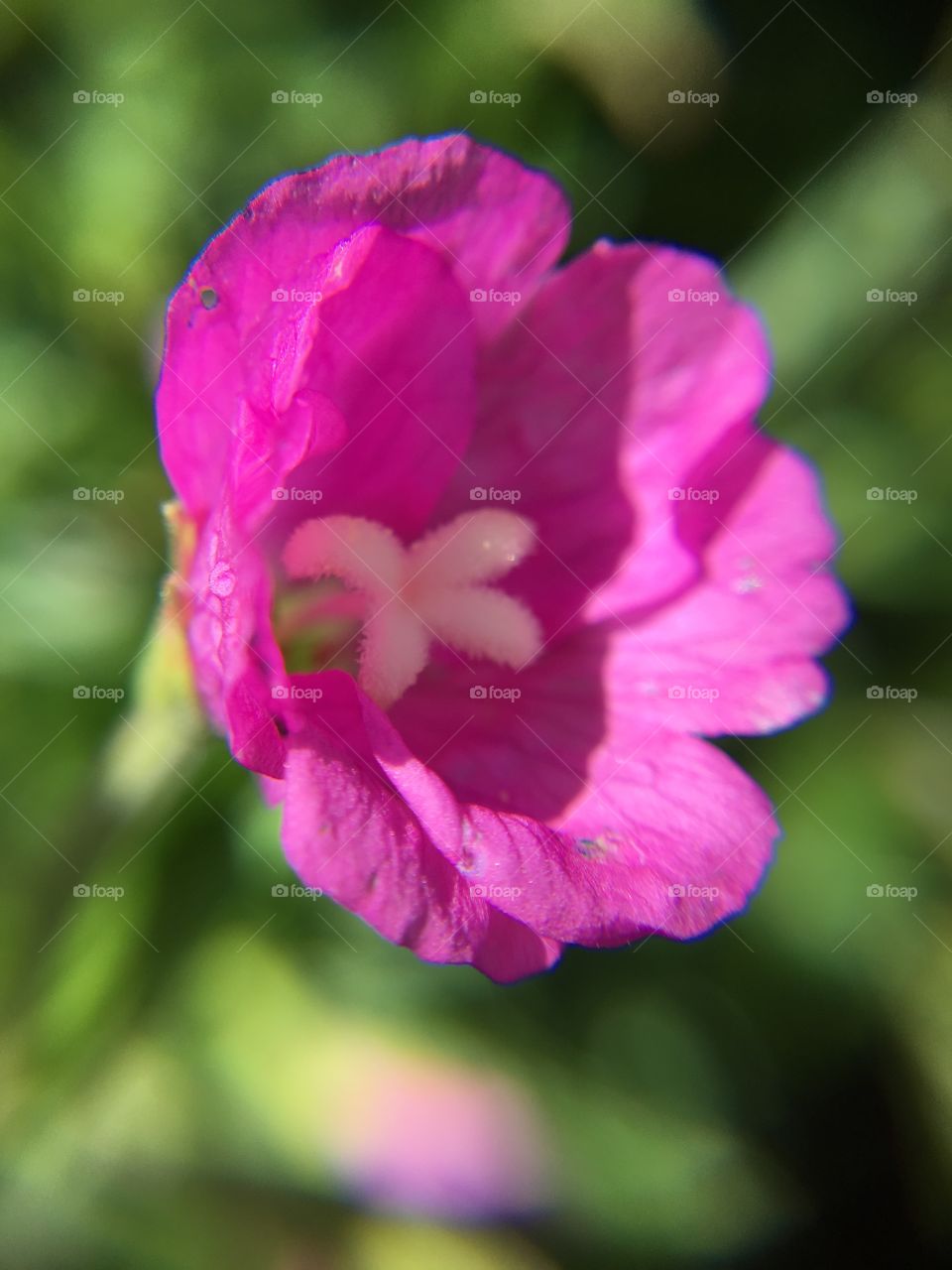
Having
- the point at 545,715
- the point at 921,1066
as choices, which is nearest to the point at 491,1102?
the point at 921,1066

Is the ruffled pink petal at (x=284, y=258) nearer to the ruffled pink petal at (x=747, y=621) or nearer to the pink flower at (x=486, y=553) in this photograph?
the pink flower at (x=486, y=553)

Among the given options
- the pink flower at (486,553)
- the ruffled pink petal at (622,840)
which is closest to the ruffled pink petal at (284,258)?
the pink flower at (486,553)

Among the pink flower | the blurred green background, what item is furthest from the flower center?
the blurred green background

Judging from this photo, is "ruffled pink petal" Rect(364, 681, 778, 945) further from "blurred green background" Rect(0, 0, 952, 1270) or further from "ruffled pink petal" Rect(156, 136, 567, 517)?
"blurred green background" Rect(0, 0, 952, 1270)

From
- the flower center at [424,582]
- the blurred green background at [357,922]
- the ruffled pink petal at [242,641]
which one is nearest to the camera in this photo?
the ruffled pink petal at [242,641]

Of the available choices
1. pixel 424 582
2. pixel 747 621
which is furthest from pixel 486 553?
pixel 747 621

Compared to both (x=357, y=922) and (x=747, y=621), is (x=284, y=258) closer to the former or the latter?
(x=747, y=621)

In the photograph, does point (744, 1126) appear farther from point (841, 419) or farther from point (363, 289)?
point (363, 289)
